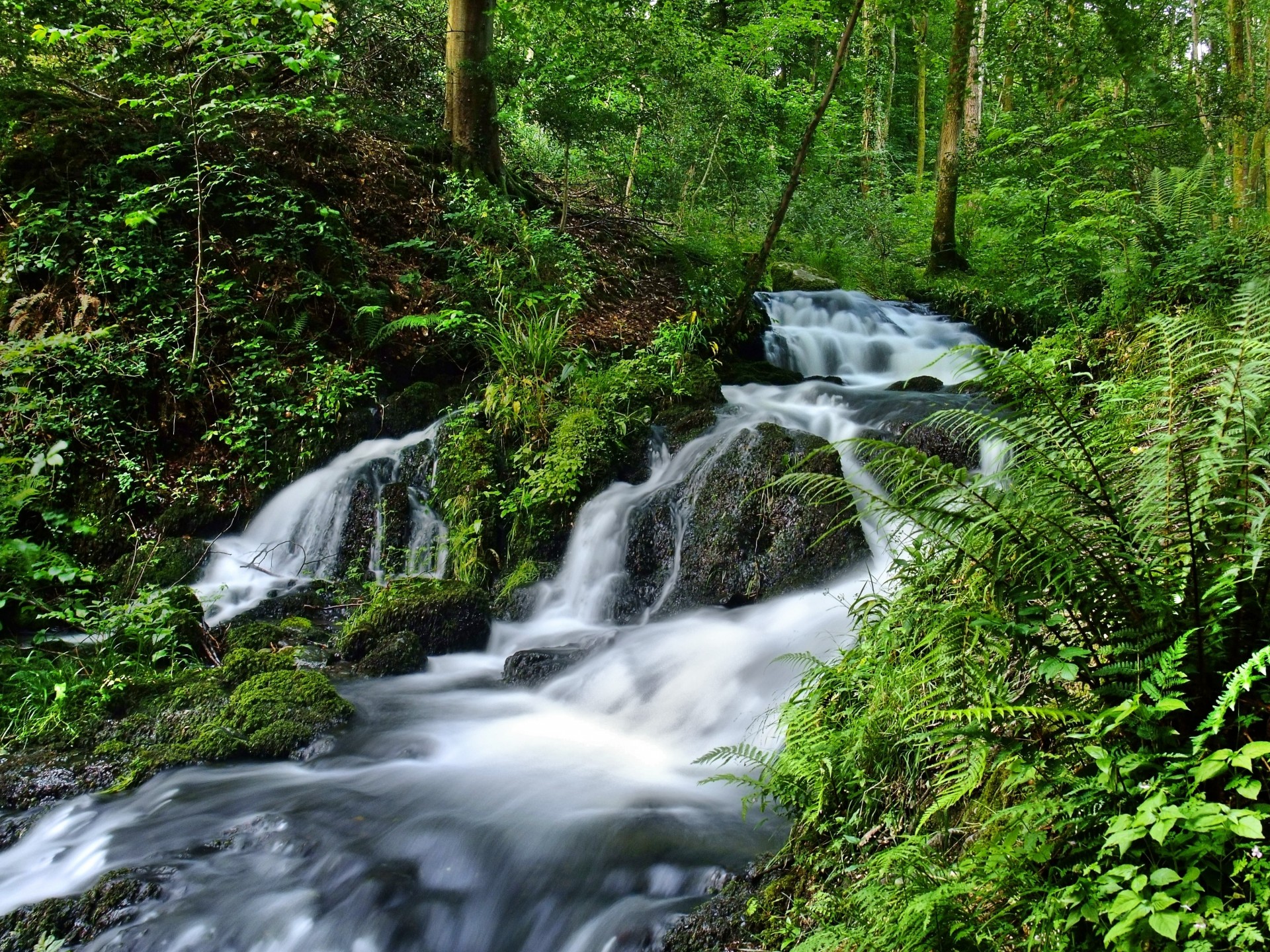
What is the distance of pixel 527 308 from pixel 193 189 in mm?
3714

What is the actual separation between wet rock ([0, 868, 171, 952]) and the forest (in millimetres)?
21

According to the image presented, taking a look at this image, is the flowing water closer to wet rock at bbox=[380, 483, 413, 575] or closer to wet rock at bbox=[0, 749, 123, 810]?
wet rock at bbox=[0, 749, 123, 810]

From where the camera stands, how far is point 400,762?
15.3ft

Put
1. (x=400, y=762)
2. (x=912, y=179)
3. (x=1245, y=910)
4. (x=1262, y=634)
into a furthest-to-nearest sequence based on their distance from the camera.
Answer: (x=912, y=179), (x=400, y=762), (x=1262, y=634), (x=1245, y=910)

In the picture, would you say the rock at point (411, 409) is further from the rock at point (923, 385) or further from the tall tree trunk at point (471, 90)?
the rock at point (923, 385)

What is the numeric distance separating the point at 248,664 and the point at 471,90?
7.85 metres

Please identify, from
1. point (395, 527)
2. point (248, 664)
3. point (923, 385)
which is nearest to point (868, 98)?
point (923, 385)

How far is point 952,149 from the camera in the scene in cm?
1276

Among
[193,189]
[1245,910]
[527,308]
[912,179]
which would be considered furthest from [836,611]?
[912,179]

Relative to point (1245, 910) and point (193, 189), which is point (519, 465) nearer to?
point (193, 189)

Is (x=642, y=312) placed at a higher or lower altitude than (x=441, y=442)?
higher

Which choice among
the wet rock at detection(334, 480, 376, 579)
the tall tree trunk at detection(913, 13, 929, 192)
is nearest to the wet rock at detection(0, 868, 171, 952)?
the wet rock at detection(334, 480, 376, 579)


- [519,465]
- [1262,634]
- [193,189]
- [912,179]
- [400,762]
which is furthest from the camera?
[912,179]

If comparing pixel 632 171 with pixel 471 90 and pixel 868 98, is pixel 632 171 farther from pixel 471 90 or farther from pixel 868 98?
pixel 868 98
